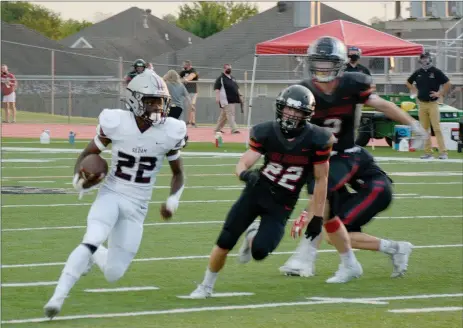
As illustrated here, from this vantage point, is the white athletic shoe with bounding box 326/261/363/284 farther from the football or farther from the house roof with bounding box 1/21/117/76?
the house roof with bounding box 1/21/117/76

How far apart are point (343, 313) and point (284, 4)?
195ft

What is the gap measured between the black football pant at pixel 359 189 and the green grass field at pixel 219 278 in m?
0.49

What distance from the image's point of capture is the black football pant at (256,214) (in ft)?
26.0

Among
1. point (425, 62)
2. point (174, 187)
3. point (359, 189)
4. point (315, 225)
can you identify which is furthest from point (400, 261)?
point (425, 62)

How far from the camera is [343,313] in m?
7.48

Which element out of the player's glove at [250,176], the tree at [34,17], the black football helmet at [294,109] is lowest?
the player's glove at [250,176]

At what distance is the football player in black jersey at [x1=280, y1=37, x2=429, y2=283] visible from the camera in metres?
8.72

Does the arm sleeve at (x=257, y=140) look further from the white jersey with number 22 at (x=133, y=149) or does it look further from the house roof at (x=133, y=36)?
the house roof at (x=133, y=36)

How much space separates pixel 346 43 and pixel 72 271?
51.5 ft

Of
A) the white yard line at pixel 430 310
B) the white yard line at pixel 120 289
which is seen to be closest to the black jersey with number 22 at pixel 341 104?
the white yard line at pixel 430 310

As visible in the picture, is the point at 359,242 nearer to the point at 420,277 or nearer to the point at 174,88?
the point at 420,277

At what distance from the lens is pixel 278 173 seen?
799cm

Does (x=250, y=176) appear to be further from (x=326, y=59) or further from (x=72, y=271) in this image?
(x=326, y=59)

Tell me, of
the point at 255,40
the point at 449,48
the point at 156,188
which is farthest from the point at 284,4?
the point at 156,188
